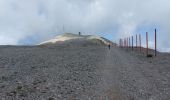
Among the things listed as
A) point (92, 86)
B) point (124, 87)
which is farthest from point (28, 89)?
point (124, 87)

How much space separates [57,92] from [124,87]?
2791 millimetres

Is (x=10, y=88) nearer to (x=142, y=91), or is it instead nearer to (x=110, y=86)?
(x=110, y=86)

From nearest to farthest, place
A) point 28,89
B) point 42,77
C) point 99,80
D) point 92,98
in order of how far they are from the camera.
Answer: point 92,98
point 28,89
point 99,80
point 42,77

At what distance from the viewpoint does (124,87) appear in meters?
18.3

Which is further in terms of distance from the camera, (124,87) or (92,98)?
(124,87)

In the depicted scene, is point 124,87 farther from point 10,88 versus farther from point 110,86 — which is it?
point 10,88

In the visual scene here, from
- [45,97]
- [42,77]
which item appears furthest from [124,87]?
[42,77]

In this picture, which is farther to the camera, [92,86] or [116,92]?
[92,86]

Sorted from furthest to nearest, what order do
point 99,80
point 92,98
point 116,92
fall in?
1. point 99,80
2. point 116,92
3. point 92,98

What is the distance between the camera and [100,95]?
1611 cm

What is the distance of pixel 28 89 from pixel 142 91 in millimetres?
4425

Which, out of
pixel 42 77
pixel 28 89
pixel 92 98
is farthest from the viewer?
pixel 42 77

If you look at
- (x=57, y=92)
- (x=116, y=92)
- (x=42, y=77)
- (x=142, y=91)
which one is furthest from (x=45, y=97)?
(x=42, y=77)

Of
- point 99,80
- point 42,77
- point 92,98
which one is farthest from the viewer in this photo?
point 42,77
